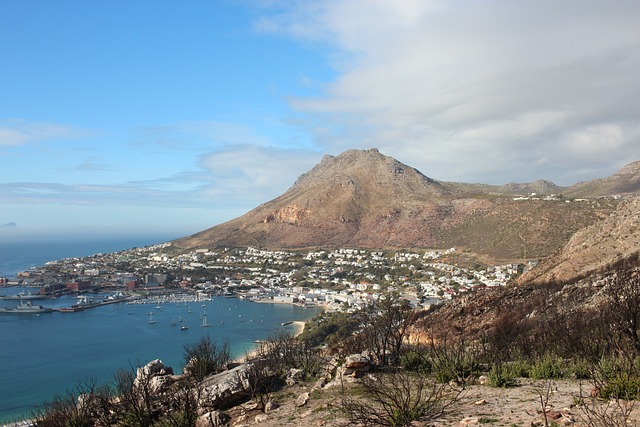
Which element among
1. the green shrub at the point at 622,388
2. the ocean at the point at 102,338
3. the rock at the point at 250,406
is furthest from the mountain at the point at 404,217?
the rock at the point at 250,406

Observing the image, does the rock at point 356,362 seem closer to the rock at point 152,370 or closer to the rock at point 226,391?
the rock at point 226,391

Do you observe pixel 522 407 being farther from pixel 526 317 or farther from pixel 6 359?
pixel 6 359

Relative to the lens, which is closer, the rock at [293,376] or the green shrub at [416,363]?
the green shrub at [416,363]

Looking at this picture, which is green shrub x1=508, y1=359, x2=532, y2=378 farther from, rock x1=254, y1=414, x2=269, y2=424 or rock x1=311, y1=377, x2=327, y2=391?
rock x1=254, y1=414, x2=269, y2=424

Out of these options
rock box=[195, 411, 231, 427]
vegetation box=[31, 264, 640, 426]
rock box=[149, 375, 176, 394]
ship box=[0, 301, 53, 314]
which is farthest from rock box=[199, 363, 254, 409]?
ship box=[0, 301, 53, 314]

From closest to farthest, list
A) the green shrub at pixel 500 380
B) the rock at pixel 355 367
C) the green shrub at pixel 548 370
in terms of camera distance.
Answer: the green shrub at pixel 500 380 < the green shrub at pixel 548 370 < the rock at pixel 355 367

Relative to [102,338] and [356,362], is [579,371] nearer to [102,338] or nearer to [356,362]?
[356,362]

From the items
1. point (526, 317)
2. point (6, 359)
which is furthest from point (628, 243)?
point (6, 359)
